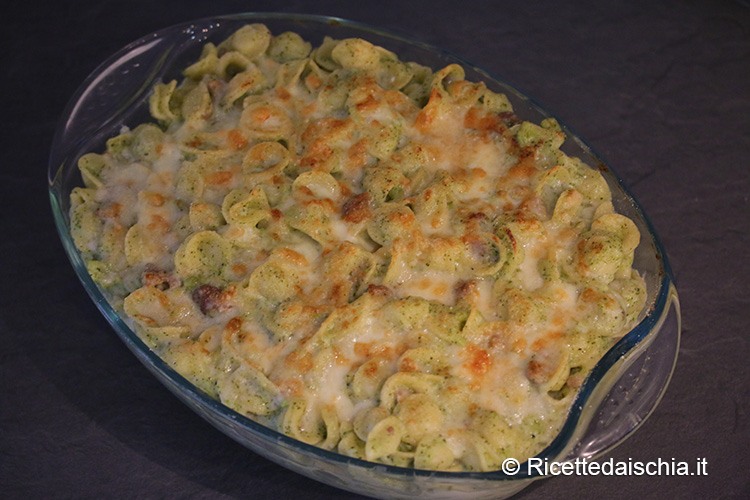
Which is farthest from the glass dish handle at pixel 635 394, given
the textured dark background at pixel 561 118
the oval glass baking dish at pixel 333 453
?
the textured dark background at pixel 561 118

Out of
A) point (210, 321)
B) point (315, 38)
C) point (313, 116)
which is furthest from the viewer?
point (315, 38)

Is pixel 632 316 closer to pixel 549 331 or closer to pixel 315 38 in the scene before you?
pixel 549 331

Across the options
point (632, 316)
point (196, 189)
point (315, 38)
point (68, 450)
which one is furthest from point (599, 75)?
point (68, 450)

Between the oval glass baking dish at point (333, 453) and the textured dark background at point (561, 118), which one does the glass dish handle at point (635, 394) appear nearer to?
the oval glass baking dish at point (333, 453)

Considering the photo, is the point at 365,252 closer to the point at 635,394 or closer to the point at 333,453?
the point at 333,453

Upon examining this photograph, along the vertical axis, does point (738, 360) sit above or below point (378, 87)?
below

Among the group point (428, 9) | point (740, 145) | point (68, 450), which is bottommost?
point (68, 450)
